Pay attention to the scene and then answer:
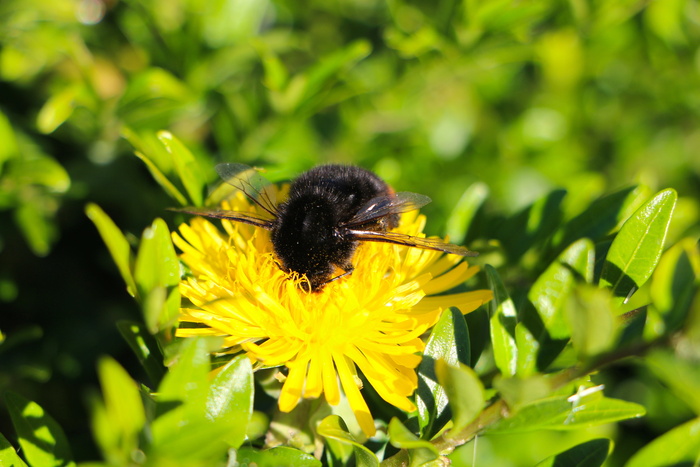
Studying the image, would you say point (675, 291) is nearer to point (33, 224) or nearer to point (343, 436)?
point (343, 436)

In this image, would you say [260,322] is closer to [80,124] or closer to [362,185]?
[362,185]

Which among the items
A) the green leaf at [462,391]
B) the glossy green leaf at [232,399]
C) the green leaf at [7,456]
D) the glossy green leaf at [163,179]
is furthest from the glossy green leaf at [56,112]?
the green leaf at [462,391]

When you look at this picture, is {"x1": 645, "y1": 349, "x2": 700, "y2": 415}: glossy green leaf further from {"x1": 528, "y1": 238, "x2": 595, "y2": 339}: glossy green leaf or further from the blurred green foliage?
{"x1": 528, "y1": 238, "x2": 595, "y2": 339}: glossy green leaf

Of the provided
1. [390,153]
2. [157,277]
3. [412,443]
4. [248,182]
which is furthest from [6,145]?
[412,443]

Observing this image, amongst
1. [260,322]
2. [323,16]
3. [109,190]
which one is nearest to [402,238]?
[260,322]

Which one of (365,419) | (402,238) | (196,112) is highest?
(196,112)

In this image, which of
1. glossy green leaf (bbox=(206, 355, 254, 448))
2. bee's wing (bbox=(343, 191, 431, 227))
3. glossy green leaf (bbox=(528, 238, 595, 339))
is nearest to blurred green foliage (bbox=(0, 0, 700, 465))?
glossy green leaf (bbox=(528, 238, 595, 339))
